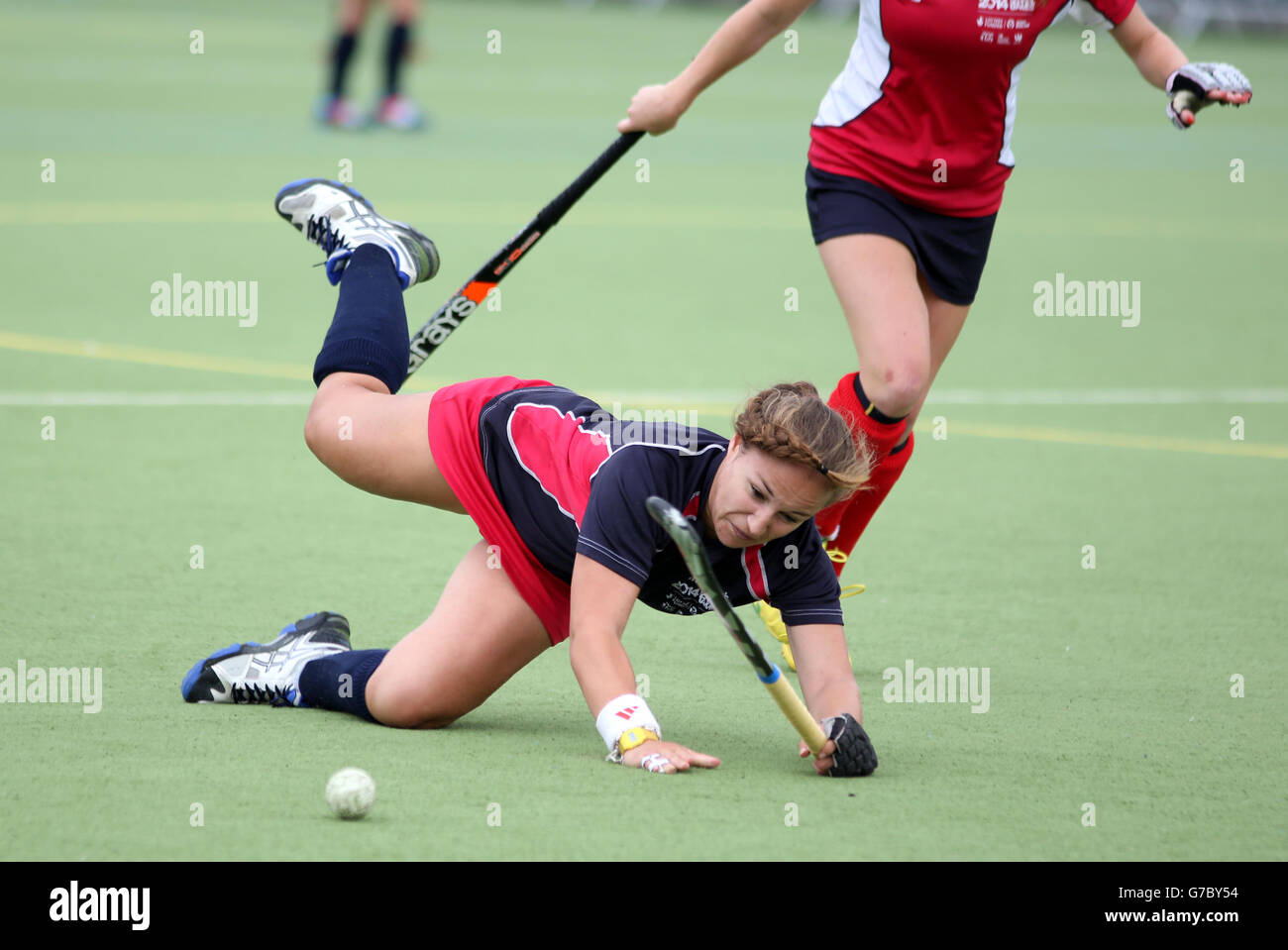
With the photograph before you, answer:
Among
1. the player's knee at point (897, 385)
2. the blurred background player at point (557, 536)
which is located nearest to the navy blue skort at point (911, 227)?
the player's knee at point (897, 385)

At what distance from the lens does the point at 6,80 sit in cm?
1969

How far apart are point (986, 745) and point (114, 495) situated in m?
3.47

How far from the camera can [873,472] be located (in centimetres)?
523

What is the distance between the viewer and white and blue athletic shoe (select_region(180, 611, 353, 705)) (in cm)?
461

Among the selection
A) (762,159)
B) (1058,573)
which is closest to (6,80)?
(762,159)

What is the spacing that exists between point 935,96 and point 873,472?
1031 millimetres

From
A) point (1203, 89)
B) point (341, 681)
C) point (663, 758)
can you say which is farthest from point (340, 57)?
point (663, 758)

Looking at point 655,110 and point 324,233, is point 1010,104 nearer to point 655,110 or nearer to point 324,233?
point 655,110

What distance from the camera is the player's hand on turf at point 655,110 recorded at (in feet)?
16.9

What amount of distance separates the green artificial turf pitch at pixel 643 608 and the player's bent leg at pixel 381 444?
0.58 metres

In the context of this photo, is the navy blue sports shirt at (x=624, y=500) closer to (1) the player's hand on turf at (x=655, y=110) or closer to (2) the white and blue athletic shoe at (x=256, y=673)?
(2) the white and blue athletic shoe at (x=256, y=673)

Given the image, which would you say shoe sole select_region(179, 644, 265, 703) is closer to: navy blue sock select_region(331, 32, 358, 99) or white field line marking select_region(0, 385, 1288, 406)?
white field line marking select_region(0, 385, 1288, 406)

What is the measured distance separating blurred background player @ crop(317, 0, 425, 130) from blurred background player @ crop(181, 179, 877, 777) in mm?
11300

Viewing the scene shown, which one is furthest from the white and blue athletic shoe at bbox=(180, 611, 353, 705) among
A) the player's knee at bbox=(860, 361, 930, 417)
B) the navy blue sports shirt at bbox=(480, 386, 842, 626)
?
the player's knee at bbox=(860, 361, 930, 417)
